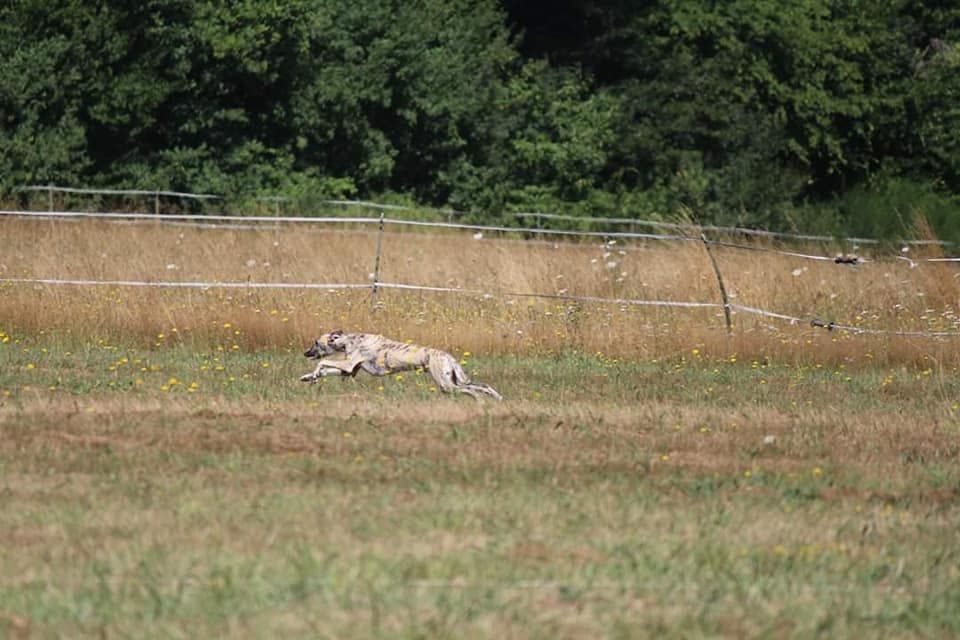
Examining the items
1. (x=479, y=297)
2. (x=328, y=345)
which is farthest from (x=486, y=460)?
(x=479, y=297)

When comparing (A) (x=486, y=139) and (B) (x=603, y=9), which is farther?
(B) (x=603, y=9)

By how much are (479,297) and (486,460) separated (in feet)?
25.9

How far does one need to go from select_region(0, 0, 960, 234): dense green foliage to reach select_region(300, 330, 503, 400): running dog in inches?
679

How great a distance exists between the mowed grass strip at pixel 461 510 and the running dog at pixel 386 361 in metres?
0.17

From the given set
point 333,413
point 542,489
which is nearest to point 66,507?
point 542,489

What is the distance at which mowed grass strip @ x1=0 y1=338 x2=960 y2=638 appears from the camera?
7.04 m

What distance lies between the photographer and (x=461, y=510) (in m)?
8.72

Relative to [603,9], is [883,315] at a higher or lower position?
lower

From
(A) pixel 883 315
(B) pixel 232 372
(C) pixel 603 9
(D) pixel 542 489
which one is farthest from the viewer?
(C) pixel 603 9

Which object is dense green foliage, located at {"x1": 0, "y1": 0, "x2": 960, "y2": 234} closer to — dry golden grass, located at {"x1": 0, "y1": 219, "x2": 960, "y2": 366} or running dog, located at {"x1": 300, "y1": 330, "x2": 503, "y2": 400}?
dry golden grass, located at {"x1": 0, "y1": 219, "x2": 960, "y2": 366}

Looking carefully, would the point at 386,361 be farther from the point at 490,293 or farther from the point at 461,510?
the point at 490,293

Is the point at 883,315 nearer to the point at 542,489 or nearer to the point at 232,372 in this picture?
the point at 232,372

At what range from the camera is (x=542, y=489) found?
939 centimetres

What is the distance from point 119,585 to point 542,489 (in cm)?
286
